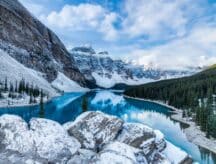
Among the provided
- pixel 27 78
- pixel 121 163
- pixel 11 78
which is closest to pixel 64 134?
pixel 121 163

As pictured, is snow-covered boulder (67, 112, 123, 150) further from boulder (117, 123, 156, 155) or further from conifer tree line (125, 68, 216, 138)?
conifer tree line (125, 68, 216, 138)

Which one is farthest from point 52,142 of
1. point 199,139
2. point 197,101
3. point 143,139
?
point 197,101

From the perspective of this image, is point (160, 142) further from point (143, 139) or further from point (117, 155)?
point (117, 155)

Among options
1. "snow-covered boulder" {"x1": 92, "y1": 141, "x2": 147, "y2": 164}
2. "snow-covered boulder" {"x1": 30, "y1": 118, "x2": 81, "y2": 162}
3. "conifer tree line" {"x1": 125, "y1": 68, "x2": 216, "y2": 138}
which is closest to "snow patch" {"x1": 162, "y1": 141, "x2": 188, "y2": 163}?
"snow-covered boulder" {"x1": 92, "y1": 141, "x2": 147, "y2": 164}

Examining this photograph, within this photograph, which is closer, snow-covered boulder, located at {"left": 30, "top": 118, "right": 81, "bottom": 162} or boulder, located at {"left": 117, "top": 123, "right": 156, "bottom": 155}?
snow-covered boulder, located at {"left": 30, "top": 118, "right": 81, "bottom": 162}

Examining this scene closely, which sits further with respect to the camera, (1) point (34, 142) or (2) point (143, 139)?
(2) point (143, 139)

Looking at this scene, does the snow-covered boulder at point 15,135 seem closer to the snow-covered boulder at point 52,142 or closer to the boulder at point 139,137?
the snow-covered boulder at point 52,142
